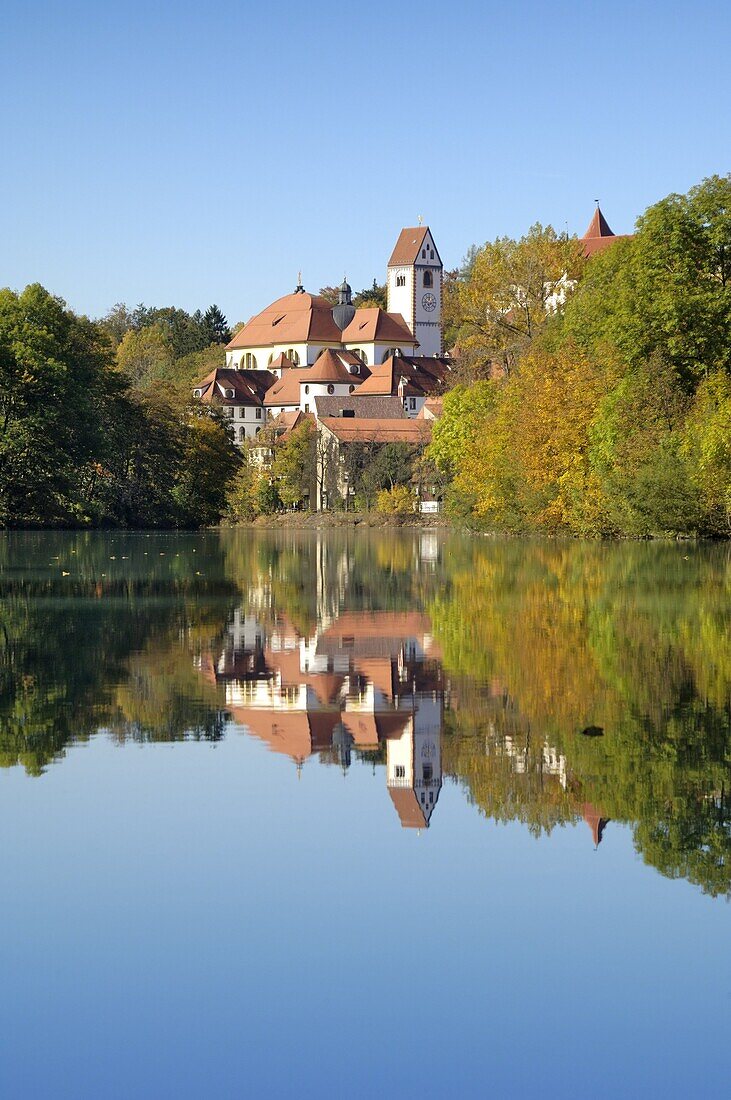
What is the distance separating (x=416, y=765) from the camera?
11508 mm

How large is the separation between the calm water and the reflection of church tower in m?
0.04

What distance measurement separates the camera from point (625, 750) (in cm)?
1168

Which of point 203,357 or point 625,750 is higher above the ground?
point 203,357

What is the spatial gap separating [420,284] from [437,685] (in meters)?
158

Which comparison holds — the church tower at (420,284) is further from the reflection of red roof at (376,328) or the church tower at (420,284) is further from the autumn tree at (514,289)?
the autumn tree at (514,289)

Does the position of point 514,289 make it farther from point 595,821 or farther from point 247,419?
point 247,419

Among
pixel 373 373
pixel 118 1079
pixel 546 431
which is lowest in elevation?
pixel 118 1079

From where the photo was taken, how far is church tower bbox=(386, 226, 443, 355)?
17000cm

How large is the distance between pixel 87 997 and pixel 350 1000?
3.77 feet

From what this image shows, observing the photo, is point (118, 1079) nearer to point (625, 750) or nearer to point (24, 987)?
point (24, 987)

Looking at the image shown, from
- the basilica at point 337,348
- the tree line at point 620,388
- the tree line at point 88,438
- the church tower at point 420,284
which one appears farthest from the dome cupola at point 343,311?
the tree line at point 620,388

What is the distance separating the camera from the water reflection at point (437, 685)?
34.1 ft

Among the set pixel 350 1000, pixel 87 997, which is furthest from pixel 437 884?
pixel 87 997

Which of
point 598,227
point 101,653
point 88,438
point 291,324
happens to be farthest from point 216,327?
point 101,653
